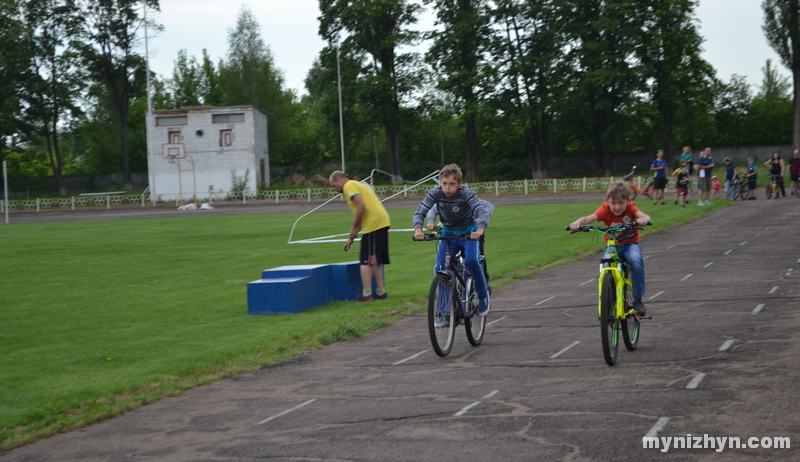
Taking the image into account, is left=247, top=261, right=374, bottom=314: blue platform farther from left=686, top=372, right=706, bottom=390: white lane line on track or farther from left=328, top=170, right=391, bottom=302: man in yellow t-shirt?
left=686, top=372, right=706, bottom=390: white lane line on track

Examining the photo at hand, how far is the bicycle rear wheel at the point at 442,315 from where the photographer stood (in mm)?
8258

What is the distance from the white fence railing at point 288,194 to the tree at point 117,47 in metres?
11.6

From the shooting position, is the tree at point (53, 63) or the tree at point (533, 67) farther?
the tree at point (53, 63)

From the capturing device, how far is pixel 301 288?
12.1 meters

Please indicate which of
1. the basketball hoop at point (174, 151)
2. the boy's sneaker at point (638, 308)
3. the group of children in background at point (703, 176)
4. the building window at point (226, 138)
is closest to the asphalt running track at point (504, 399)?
the boy's sneaker at point (638, 308)

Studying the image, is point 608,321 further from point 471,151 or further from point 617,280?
point 471,151

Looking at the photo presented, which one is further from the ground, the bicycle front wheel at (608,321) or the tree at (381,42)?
the tree at (381,42)

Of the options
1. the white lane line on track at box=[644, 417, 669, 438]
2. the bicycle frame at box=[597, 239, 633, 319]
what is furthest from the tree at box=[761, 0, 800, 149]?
the white lane line on track at box=[644, 417, 669, 438]

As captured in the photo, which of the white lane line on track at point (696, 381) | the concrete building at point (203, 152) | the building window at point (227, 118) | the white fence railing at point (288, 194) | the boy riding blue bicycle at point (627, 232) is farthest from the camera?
the building window at point (227, 118)

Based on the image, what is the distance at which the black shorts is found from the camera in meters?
12.4

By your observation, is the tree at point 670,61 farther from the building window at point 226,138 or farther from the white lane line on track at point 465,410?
the white lane line on track at point 465,410

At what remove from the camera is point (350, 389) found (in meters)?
7.39

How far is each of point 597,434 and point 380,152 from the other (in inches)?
3205

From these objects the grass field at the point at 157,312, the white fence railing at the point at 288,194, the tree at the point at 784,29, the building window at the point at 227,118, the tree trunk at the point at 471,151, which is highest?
the tree at the point at 784,29
